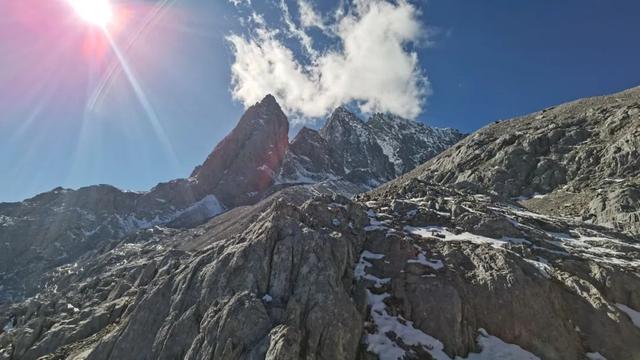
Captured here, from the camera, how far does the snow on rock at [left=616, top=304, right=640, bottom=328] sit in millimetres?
37066

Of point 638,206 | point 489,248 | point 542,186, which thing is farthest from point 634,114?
point 489,248

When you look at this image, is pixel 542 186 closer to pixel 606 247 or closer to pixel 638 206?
pixel 638 206

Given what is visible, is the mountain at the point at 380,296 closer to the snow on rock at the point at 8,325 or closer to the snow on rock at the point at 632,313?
the snow on rock at the point at 632,313

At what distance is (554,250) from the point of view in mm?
49688

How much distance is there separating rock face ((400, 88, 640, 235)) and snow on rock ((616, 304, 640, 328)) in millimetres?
42822

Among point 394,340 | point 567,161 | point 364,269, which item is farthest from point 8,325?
point 567,161

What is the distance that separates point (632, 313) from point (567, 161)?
8685cm

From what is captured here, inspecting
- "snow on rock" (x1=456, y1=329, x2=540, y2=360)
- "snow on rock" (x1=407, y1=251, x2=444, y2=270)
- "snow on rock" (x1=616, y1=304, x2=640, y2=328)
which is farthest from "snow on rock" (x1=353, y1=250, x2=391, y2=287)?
"snow on rock" (x1=616, y1=304, x2=640, y2=328)

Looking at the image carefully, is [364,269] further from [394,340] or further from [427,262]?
[394,340]

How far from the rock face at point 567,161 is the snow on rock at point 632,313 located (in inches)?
1686

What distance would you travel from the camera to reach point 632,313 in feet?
125

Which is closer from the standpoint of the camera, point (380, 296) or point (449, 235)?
point (380, 296)

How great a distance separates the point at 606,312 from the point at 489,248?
36.4 ft

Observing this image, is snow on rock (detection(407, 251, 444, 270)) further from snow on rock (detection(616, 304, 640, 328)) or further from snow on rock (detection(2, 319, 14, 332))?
snow on rock (detection(2, 319, 14, 332))
